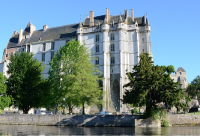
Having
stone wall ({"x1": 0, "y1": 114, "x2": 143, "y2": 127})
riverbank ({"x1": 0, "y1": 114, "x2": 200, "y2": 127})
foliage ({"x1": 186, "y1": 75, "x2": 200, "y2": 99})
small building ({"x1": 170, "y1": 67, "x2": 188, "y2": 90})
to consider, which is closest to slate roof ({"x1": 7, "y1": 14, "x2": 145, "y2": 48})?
foliage ({"x1": 186, "y1": 75, "x2": 200, "y2": 99})

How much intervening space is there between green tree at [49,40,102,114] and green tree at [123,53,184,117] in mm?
5749

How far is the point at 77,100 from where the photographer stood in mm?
33906

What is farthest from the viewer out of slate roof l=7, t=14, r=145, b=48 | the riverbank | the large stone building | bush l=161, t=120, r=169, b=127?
slate roof l=7, t=14, r=145, b=48

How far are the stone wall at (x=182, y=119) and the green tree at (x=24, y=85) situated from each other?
18995 mm

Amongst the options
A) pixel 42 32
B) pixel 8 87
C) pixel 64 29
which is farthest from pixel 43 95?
pixel 42 32

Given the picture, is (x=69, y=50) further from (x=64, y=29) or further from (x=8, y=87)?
(x=64, y=29)

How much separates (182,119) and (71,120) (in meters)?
14.9

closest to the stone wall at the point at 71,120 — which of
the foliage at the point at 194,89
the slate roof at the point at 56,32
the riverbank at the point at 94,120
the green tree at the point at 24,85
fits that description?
the riverbank at the point at 94,120

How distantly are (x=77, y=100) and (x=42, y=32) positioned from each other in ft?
121

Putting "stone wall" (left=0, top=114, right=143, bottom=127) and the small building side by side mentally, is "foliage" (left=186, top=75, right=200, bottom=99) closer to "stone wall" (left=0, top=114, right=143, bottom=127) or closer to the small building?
the small building

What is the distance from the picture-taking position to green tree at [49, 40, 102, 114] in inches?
1314

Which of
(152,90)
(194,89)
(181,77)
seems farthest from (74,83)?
(181,77)

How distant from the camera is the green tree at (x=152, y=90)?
2877 centimetres

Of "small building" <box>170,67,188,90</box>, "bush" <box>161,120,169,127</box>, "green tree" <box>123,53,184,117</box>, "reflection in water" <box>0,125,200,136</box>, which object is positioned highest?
"small building" <box>170,67,188,90</box>
